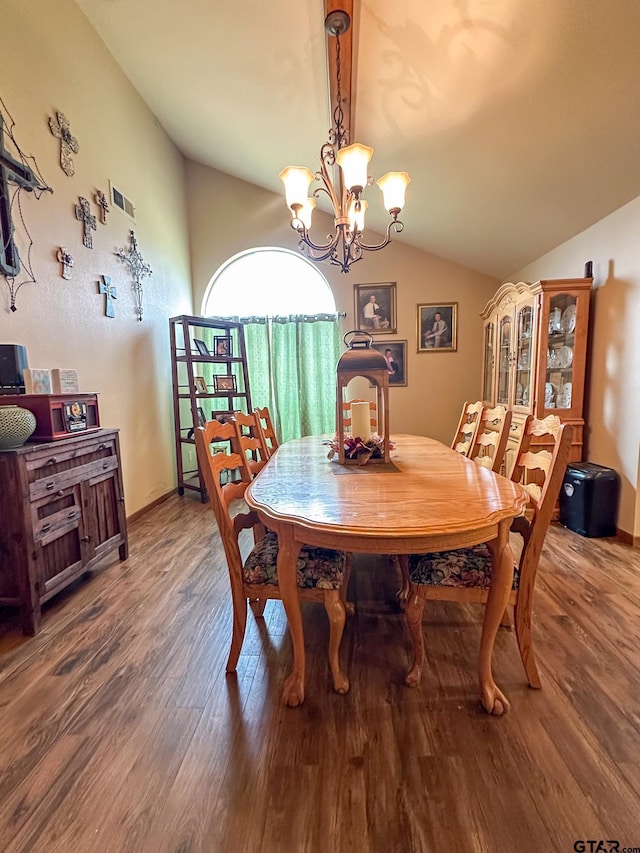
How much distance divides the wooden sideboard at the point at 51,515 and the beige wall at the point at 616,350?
3.29 metres

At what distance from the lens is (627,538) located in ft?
8.24

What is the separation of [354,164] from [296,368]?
2.72 metres

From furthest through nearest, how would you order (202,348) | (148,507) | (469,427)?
1. (202,348)
2. (148,507)
3. (469,427)

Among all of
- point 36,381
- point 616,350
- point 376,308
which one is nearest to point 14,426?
point 36,381

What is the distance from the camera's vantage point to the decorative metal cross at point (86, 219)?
258 centimetres

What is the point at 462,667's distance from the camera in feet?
4.84

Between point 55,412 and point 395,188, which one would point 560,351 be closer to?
point 395,188

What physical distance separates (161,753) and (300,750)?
16.8 inches

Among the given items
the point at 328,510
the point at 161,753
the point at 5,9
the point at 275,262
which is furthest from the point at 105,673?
the point at 275,262

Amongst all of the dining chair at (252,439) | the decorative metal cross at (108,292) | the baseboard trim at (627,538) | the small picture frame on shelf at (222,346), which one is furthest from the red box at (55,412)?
the baseboard trim at (627,538)

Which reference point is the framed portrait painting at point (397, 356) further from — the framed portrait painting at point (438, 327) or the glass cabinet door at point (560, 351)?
the glass cabinet door at point (560, 351)

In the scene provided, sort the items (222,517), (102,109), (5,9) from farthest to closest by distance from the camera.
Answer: (102,109) < (5,9) < (222,517)

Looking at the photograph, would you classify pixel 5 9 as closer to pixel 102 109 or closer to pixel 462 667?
pixel 102 109

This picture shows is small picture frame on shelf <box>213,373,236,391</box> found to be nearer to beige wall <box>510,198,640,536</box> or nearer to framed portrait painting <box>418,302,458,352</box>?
framed portrait painting <box>418,302,458,352</box>
